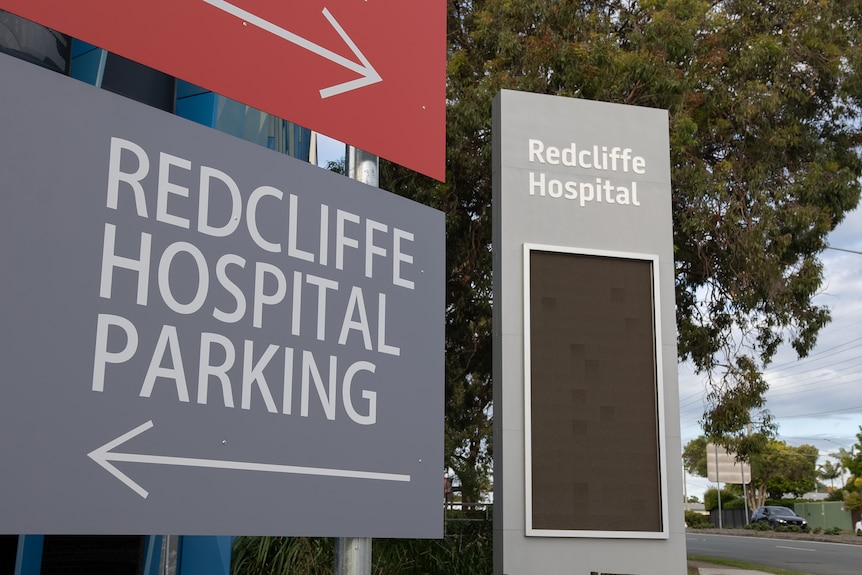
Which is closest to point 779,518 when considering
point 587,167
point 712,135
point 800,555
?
point 800,555

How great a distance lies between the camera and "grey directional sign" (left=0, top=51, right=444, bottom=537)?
1.96 meters

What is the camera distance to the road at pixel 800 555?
18.8 meters

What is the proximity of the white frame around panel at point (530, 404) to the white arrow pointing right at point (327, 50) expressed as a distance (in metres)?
6.39

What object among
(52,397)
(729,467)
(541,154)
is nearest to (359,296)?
(52,397)

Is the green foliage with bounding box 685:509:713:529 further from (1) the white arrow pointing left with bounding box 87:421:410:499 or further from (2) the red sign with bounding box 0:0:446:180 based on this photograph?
(1) the white arrow pointing left with bounding box 87:421:410:499

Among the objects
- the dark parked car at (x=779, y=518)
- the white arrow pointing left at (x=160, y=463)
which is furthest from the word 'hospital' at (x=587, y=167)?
the dark parked car at (x=779, y=518)

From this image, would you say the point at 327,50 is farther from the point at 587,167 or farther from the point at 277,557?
the point at 587,167

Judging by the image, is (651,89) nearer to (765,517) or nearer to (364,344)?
(364,344)

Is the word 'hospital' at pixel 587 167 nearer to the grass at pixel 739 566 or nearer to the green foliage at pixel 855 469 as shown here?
the grass at pixel 739 566

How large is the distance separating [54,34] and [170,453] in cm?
427

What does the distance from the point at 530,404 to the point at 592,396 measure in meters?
0.66

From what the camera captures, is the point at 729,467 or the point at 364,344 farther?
the point at 729,467

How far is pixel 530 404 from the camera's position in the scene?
29.4ft

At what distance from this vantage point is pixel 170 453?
2.15m
